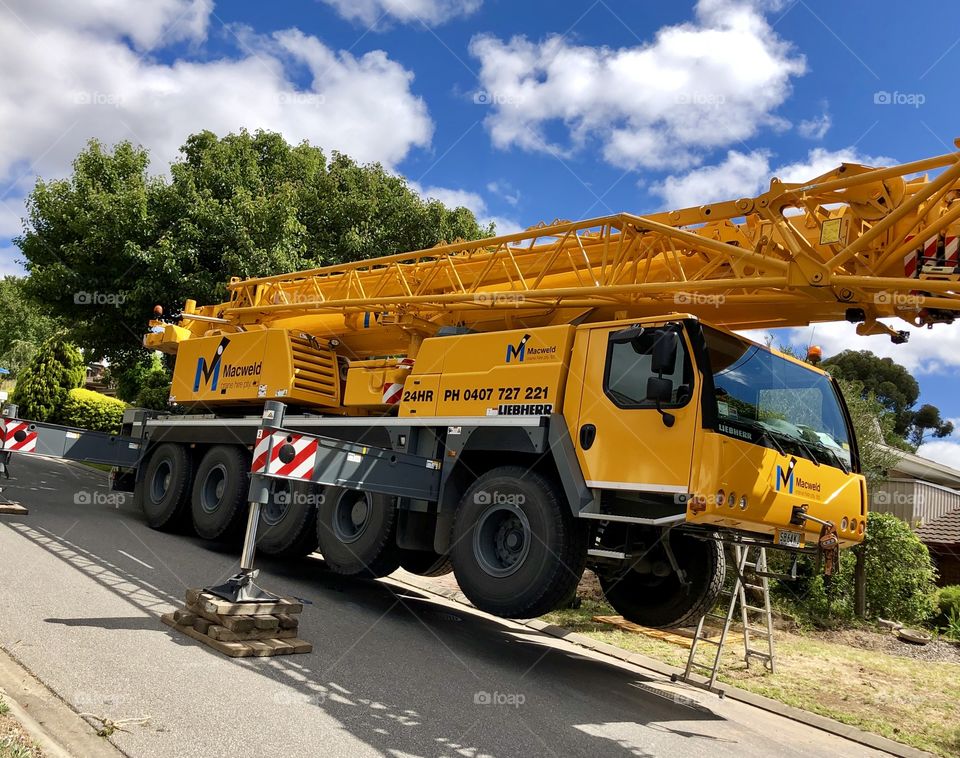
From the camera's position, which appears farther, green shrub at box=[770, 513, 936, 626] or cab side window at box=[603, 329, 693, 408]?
green shrub at box=[770, 513, 936, 626]

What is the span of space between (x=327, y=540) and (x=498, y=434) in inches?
103

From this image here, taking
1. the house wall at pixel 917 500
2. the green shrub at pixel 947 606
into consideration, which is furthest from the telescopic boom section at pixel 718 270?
the house wall at pixel 917 500

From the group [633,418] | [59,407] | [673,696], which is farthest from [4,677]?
[59,407]

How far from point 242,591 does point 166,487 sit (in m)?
5.99

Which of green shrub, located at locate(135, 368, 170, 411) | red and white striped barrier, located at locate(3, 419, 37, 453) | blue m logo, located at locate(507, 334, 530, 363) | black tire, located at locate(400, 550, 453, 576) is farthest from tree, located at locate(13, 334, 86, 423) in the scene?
blue m logo, located at locate(507, 334, 530, 363)

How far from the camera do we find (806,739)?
6320 millimetres

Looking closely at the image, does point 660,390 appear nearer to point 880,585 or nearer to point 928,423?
point 880,585

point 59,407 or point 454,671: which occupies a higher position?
point 59,407

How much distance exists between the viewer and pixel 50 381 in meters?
25.2

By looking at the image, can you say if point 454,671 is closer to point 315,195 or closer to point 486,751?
point 486,751

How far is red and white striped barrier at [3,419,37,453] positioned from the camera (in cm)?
1052

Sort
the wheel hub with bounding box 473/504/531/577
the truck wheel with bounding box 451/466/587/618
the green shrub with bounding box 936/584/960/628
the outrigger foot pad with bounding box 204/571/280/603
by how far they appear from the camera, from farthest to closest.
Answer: the green shrub with bounding box 936/584/960/628 → the wheel hub with bounding box 473/504/531/577 → the truck wheel with bounding box 451/466/587/618 → the outrigger foot pad with bounding box 204/571/280/603

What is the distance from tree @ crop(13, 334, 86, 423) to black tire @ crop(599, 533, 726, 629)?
74.9ft

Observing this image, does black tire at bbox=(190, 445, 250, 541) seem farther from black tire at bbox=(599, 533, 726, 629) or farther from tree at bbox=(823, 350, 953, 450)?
tree at bbox=(823, 350, 953, 450)
